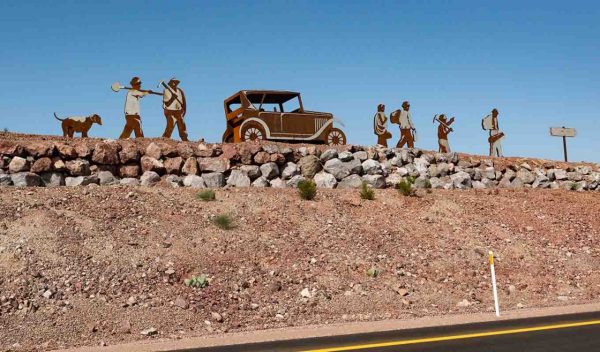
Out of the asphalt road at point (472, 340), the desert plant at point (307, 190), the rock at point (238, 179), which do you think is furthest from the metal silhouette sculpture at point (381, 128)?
the asphalt road at point (472, 340)

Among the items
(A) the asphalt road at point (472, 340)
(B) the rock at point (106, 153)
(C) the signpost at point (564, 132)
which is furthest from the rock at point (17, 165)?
(C) the signpost at point (564, 132)

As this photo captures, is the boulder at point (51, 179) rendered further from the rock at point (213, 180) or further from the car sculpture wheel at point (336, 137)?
the car sculpture wheel at point (336, 137)

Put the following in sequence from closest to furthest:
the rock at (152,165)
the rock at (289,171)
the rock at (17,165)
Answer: the rock at (17,165) → the rock at (152,165) → the rock at (289,171)

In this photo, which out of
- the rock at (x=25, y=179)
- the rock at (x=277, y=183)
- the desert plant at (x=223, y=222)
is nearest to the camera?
the desert plant at (x=223, y=222)

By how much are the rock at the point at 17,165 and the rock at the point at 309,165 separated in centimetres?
947

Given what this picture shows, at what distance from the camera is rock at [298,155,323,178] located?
21188mm

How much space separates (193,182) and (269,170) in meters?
2.90

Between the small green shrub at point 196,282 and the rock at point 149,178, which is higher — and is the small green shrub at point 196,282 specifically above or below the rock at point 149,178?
below

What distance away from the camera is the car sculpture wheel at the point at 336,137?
929 inches

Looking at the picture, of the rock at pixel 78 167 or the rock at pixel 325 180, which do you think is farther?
the rock at pixel 325 180

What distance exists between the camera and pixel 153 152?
1933 cm

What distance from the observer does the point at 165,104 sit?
20.8m

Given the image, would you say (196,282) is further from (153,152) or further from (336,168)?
(336,168)

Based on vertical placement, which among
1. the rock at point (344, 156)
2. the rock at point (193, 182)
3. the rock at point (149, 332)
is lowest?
the rock at point (149, 332)
